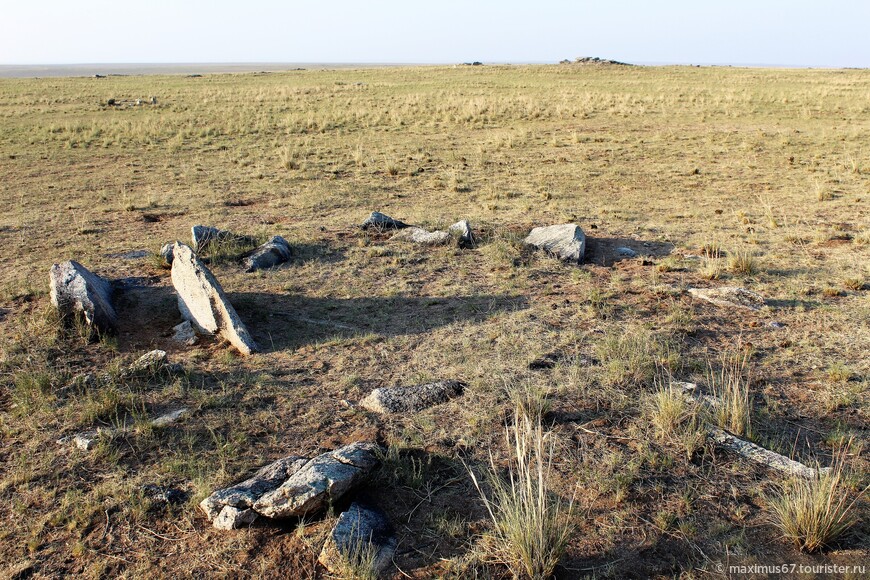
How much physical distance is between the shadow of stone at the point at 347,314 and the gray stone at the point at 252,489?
1988mm

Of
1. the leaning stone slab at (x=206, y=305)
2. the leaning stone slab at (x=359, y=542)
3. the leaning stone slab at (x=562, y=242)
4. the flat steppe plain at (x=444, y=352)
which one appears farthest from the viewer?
the leaning stone slab at (x=562, y=242)

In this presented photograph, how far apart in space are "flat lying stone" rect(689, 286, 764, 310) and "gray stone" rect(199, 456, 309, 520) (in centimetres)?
458

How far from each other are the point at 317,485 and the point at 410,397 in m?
1.29

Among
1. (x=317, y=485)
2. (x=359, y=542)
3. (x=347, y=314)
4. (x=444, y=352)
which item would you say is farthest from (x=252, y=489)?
(x=347, y=314)

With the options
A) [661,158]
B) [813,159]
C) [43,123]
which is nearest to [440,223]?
[661,158]

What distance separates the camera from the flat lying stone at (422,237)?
8.41 m

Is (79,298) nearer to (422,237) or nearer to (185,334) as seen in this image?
(185,334)

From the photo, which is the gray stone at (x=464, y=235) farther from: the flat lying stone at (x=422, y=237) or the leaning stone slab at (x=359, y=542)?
the leaning stone slab at (x=359, y=542)

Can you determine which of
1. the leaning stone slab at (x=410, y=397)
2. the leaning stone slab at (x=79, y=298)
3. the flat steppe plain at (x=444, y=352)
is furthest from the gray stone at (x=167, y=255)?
the leaning stone slab at (x=410, y=397)

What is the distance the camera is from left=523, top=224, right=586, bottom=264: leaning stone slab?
25.4 feet

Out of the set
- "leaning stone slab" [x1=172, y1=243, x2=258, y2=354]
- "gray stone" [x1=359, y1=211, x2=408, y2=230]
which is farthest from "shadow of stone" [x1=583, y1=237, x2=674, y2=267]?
"leaning stone slab" [x1=172, y1=243, x2=258, y2=354]

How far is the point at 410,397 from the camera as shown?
4.70 meters

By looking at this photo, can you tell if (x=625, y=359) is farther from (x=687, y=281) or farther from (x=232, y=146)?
(x=232, y=146)

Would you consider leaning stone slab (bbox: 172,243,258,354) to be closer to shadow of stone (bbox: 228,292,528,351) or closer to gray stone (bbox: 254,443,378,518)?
shadow of stone (bbox: 228,292,528,351)
